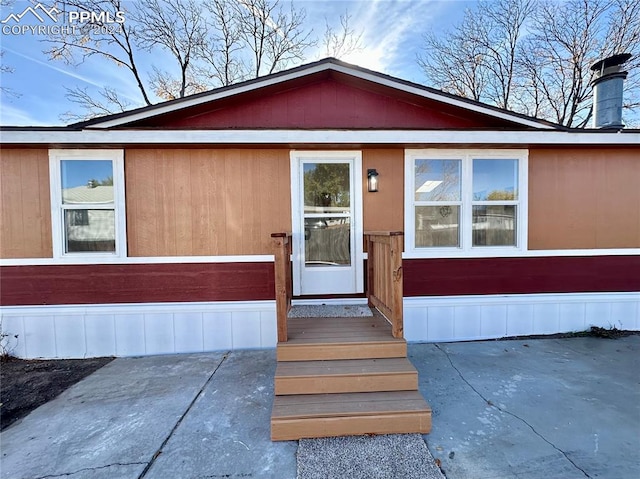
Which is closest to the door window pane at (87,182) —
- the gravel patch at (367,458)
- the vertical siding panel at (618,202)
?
the gravel patch at (367,458)

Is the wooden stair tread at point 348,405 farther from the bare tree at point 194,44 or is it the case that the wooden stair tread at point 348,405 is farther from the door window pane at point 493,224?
the bare tree at point 194,44

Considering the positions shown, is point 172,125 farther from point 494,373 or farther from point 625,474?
point 625,474

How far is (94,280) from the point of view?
12.8 ft

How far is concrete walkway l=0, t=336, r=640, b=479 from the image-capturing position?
2.02m

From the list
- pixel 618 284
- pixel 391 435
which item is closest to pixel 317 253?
pixel 391 435

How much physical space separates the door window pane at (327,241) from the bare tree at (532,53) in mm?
9964

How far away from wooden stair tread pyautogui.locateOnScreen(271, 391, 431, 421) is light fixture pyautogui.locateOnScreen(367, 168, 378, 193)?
98.5 inches

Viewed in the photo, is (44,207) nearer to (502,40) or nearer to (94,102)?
(94,102)

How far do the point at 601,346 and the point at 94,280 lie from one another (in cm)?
685

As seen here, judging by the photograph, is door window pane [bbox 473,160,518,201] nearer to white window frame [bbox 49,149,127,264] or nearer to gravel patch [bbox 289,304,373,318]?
gravel patch [bbox 289,304,373,318]

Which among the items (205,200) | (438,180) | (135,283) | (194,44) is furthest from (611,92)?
(194,44)

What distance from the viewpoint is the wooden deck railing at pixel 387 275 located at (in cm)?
271

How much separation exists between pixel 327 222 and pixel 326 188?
473 millimetres

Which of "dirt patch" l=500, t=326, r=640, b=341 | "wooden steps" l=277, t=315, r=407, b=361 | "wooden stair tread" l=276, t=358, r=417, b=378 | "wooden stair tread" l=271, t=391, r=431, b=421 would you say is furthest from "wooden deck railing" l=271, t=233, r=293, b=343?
"dirt patch" l=500, t=326, r=640, b=341
